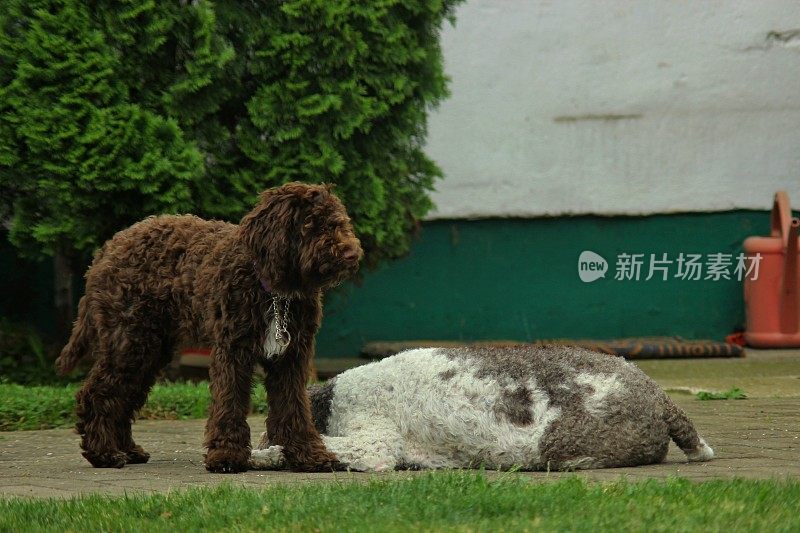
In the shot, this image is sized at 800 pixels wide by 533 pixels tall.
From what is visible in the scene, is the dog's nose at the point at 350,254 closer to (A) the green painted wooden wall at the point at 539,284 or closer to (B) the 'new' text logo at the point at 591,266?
(A) the green painted wooden wall at the point at 539,284

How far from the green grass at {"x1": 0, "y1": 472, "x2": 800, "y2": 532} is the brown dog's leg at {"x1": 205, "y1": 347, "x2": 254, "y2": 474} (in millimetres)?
958

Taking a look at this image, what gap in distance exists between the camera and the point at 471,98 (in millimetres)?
13953

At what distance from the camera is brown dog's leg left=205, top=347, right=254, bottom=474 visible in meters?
6.63

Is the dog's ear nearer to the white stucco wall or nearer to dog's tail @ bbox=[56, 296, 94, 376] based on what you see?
dog's tail @ bbox=[56, 296, 94, 376]

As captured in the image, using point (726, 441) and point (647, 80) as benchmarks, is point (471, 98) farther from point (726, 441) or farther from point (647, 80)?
point (726, 441)

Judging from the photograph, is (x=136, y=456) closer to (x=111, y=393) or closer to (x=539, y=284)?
(x=111, y=393)

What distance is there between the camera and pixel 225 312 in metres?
6.67

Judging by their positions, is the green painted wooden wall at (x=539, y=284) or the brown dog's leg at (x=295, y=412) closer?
the brown dog's leg at (x=295, y=412)

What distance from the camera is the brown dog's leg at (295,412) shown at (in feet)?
21.7

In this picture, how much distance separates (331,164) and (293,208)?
4632mm

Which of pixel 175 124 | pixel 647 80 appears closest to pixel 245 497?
pixel 175 124

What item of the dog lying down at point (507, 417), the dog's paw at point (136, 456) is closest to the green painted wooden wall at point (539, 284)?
the dog's paw at point (136, 456)

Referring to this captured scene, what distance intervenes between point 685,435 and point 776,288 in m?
7.35

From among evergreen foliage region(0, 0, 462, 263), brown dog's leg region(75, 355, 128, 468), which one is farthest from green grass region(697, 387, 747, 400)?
brown dog's leg region(75, 355, 128, 468)
